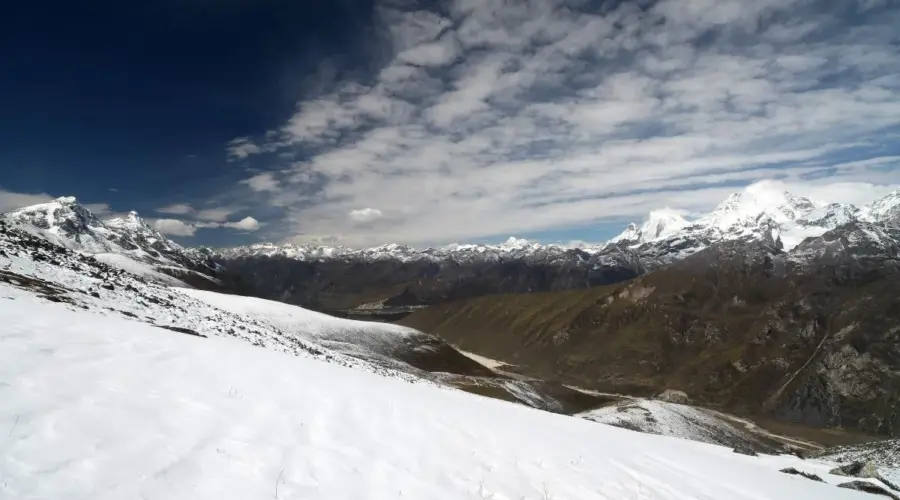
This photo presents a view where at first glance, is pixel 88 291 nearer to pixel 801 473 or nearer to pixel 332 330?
pixel 801 473

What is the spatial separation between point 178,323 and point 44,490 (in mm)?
23689

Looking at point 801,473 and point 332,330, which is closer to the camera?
point 801,473

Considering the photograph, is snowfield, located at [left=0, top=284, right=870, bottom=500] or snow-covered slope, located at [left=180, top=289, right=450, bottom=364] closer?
snowfield, located at [left=0, top=284, right=870, bottom=500]

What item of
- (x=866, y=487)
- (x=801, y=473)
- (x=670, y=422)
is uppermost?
(x=866, y=487)

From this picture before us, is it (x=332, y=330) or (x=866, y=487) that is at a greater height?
(x=866, y=487)

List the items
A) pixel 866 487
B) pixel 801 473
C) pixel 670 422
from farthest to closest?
pixel 670 422 < pixel 801 473 < pixel 866 487

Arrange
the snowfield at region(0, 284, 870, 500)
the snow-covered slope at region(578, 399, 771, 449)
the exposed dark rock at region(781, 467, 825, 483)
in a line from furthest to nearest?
the snow-covered slope at region(578, 399, 771, 449)
the exposed dark rock at region(781, 467, 825, 483)
the snowfield at region(0, 284, 870, 500)

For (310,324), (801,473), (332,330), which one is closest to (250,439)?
(801,473)

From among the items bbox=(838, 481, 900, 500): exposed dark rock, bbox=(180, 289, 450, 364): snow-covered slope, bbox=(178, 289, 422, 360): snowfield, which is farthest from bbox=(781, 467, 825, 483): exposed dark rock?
bbox=(178, 289, 422, 360): snowfield

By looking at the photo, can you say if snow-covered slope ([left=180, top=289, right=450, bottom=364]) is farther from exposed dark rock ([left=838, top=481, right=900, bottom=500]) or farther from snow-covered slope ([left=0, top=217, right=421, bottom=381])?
exposed dark rock ([left=838, top=481, right=900, bottom=500])

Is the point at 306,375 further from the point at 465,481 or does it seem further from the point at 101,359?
the point at 465,481

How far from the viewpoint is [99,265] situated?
39219mm

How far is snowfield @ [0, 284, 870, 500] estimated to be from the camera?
7078 mm

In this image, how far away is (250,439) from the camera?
354 inches
